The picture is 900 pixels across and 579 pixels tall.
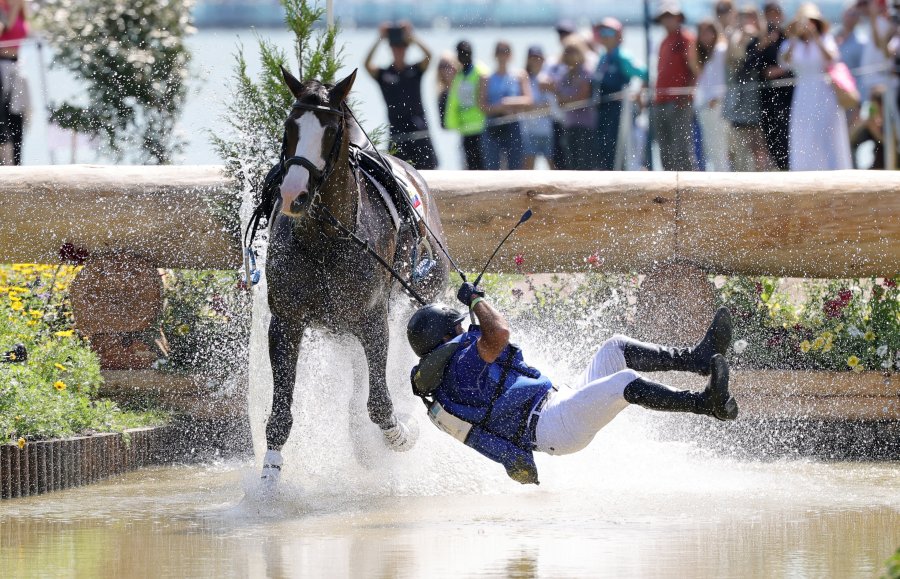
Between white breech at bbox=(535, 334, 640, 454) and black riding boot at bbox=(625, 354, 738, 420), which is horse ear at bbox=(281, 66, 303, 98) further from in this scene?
black riding boot at bbox=(625, 354, 738, 420)

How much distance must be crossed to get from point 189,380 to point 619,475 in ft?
11.4

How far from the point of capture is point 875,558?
5.95m

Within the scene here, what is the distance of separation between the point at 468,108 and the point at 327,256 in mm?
5903

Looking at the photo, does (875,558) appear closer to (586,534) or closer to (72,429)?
(586,534)

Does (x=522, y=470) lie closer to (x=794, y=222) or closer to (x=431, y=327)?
(x=431, y=327)

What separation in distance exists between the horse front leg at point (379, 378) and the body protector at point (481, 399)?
45.4 inches

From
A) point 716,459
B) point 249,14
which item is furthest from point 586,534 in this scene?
point 249,14

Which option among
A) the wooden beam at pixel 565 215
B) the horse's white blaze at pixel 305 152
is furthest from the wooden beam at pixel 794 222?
the horse's white blaze at pixel 305 152

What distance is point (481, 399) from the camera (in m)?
6.79

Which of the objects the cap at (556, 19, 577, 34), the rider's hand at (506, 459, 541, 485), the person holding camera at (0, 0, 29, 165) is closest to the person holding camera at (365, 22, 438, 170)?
the cap at (556, 19, 577, 34)

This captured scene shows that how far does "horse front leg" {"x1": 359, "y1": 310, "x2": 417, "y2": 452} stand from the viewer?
7957 mm

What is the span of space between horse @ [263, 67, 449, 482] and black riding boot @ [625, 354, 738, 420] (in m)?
1.75

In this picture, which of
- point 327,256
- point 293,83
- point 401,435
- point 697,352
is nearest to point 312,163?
point 293,83

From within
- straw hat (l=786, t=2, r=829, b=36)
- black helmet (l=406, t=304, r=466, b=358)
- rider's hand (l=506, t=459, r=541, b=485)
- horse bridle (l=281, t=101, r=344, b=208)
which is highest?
straw hat (l=786, t=2, r=829, b=36)
